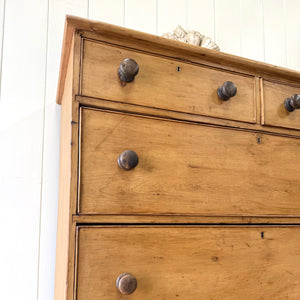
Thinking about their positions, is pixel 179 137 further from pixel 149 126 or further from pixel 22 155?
pixel 22 155

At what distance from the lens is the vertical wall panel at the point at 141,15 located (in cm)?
142

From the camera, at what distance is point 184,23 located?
152cm

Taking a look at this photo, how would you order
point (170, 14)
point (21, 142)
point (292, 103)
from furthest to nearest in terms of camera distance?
point (170, 14), point (21, 142), point (292, 103)

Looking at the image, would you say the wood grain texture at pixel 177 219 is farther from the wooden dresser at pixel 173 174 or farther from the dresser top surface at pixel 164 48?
the dresser top surface at pixel 164 48

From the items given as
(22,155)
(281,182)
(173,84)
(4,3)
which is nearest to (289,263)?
(281,182)

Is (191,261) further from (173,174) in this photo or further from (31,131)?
(31,131)

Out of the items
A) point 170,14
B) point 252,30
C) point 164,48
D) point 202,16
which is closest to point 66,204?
point 164,48

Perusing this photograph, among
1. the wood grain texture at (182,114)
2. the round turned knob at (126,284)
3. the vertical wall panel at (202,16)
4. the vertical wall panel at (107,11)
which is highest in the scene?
the vertical wall panel at (202,16)

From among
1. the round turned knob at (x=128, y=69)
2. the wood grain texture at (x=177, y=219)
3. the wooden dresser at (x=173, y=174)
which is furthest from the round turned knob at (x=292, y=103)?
the round turned knob at (x=128, y=69)

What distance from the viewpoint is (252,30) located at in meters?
1.68

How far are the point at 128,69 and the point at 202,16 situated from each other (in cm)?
97

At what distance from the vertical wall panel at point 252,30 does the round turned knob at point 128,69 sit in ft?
3.39

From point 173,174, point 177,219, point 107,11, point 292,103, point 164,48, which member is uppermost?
point 107,11

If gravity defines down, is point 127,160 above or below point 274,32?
below
